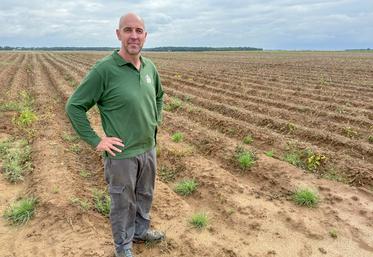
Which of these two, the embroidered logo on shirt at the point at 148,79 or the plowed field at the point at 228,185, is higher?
the embroidered logo on shirt at the point at 148,79

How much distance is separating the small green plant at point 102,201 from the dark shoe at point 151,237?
77cm

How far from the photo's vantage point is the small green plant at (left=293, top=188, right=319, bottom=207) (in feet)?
A: 16.7

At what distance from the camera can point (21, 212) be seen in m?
4.76

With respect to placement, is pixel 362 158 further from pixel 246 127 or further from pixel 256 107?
pixel 256 107

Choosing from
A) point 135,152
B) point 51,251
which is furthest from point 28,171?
point 135,152

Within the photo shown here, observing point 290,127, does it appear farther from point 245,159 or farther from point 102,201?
point 102,201

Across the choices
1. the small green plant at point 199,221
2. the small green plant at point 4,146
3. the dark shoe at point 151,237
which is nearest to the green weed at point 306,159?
the small green plant at point 199,221

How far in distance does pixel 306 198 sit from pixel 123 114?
3048 millimetres

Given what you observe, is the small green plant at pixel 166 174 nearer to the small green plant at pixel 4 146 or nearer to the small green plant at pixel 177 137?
the small green plant at pixel 177 137

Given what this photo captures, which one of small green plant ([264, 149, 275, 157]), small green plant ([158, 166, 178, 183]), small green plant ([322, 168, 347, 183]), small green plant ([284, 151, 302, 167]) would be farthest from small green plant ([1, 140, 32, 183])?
small green plant ([322, 168, 347, 183])

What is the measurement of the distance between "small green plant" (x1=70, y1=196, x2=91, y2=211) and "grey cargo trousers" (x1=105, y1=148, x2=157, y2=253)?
45.3 inches

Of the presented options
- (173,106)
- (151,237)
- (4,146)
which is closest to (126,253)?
(151,237)

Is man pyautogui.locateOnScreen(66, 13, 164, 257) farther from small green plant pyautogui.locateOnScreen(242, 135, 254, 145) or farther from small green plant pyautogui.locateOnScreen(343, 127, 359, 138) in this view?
small green plant pyautogui.locateOnScreen(343, 127, 359, 138)

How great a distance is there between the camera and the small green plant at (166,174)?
238 inches
